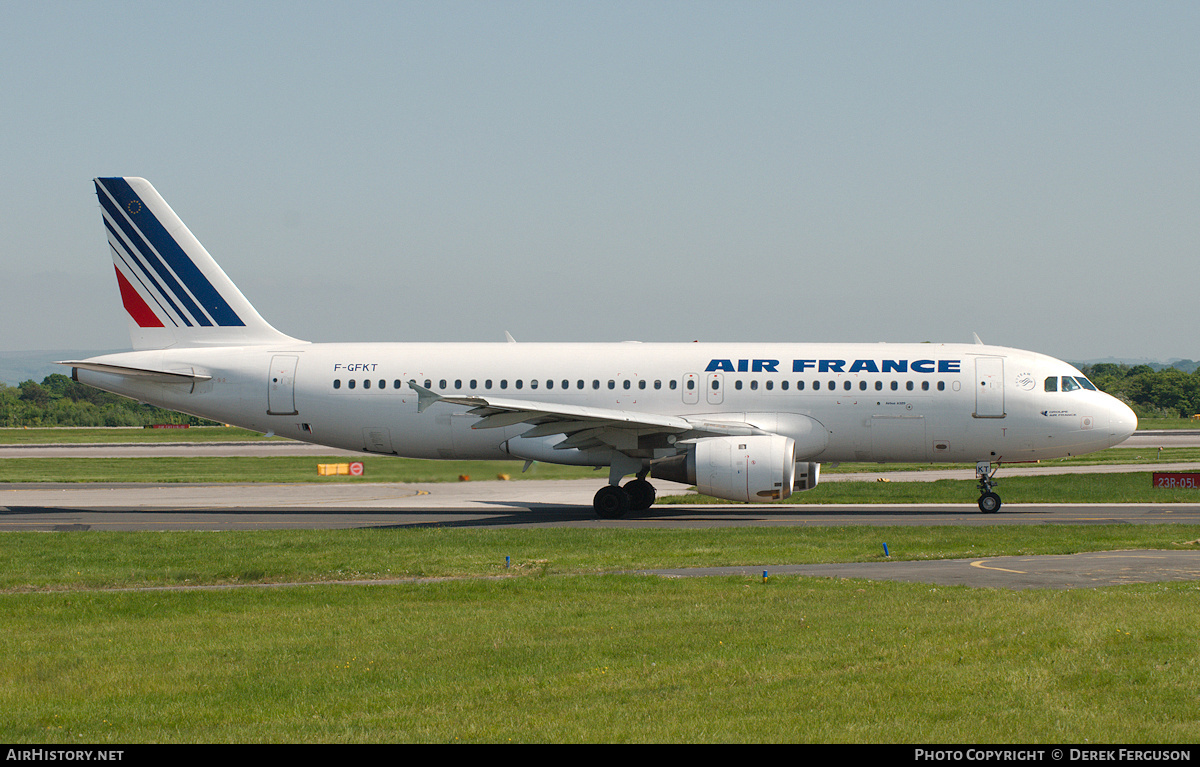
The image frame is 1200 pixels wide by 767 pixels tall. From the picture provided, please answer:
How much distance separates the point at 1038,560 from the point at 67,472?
4422 centimetres

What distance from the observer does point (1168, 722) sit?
31.2 feet

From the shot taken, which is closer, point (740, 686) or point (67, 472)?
point (740, 686)

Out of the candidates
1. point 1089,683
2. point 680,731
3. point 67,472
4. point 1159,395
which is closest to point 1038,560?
point 1089,683

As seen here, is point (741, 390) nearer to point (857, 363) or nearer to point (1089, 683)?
point (857, 363)

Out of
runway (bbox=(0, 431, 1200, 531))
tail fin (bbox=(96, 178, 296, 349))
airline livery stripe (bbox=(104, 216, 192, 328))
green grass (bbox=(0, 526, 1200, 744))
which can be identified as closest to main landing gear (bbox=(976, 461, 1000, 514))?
runway (bbox=(0, 431, 1200, 531))

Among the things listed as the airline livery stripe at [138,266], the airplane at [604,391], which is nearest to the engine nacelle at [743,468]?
the airplane at [604,391]

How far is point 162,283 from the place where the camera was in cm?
3500

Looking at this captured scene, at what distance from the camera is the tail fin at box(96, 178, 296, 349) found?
1374 inches

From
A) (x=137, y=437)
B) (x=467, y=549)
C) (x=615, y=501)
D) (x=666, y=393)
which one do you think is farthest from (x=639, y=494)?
(x=137, y=437)

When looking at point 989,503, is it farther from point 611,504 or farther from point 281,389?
point 281,389

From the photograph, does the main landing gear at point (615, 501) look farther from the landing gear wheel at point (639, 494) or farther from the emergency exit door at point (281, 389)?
the emergency exit door at point (281, 389)

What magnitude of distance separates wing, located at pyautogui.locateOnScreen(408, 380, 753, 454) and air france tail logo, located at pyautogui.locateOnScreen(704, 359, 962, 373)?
181cm

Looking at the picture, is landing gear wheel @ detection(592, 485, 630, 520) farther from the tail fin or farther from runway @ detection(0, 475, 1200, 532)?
the tail fin

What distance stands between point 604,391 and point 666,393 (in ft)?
6.00
